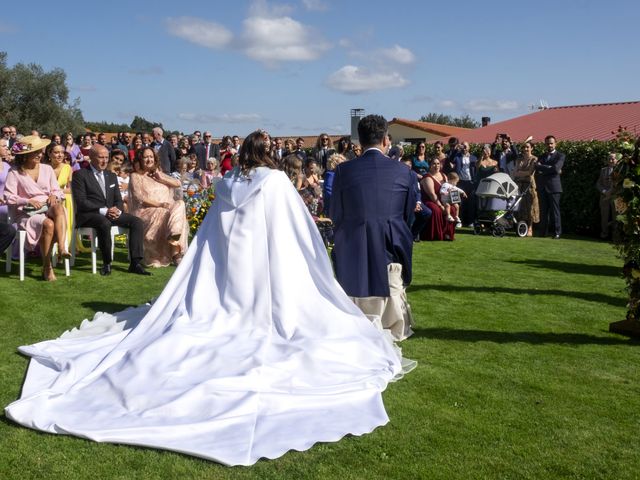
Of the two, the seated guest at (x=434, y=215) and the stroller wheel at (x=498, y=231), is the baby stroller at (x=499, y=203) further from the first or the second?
the seated guest at (x=434, y=215)

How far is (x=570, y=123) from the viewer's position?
3038 cm

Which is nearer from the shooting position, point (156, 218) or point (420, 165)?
point (156, 218)

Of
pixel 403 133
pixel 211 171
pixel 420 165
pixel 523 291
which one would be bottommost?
pixel 523 291

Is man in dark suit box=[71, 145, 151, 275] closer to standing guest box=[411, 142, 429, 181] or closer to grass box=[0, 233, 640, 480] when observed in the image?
grass box=[0, 233, 640, 480]

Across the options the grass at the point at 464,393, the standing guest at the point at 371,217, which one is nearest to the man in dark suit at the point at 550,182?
the grass at the point at 464,393

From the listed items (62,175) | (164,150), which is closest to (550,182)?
(164,150)

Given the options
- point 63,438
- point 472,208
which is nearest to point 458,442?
point 63,438

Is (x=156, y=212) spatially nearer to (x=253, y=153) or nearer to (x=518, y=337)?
(x=253, y=153)

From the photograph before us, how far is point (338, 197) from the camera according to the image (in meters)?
6.71

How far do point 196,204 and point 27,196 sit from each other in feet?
10.5

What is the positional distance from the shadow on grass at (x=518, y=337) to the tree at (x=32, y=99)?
43817mm

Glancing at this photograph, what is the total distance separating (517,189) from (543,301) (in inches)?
310

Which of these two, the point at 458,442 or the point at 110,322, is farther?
the point at 110,322

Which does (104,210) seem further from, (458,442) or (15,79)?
Answer: (15,79)
